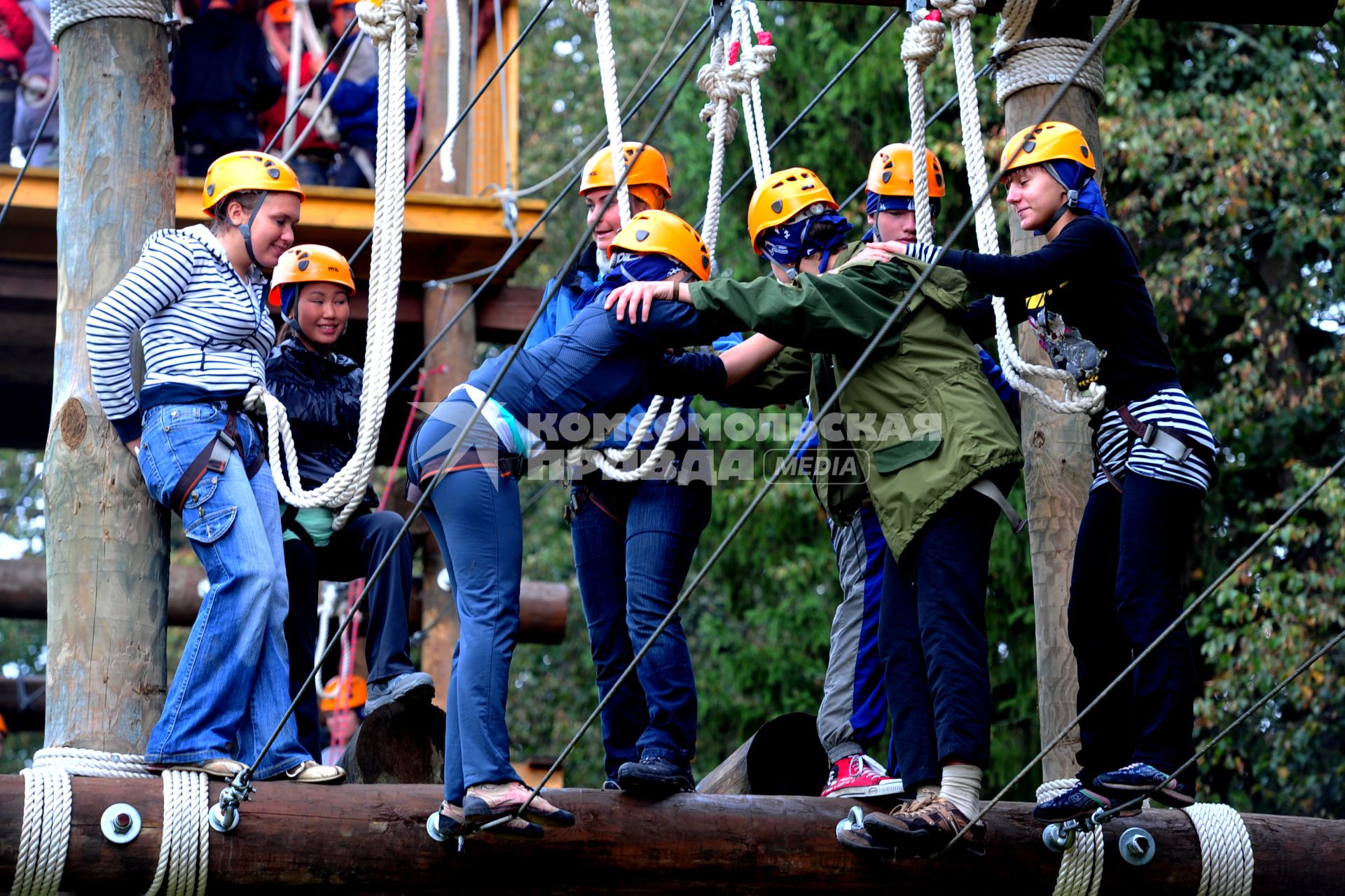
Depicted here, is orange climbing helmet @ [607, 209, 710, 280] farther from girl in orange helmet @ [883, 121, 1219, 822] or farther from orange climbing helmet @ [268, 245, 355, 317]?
orange climbing helmet @ [268, 245, 355, 317]

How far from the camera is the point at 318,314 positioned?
16.5 feet

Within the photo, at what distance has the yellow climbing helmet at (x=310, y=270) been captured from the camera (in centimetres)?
503

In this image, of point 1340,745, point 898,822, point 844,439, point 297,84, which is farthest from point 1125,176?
point 898,822

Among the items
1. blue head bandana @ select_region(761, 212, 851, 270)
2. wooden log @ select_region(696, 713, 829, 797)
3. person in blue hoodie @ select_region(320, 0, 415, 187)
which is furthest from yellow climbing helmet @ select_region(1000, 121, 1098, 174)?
person in blue hoodie @ select_region(320, 0, 415, 187)

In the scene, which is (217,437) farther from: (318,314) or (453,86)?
(453,86)

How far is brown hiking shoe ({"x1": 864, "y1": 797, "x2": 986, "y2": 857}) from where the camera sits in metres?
3.64

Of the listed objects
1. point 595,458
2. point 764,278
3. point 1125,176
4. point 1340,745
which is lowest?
point 1340,745

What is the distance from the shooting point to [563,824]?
3.70 m

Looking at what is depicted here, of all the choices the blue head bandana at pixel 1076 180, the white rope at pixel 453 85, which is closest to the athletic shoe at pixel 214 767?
the blue head bandana at pixel 1076 180

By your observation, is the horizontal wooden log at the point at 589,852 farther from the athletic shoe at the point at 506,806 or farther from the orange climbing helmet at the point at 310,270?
the orange climbing helmet at the point at 310,270

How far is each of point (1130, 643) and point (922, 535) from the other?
0.54 m

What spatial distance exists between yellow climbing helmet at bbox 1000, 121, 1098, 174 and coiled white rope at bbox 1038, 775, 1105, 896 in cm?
148

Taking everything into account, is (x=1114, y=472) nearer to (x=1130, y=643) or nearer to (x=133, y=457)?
(x=1130, y=643)

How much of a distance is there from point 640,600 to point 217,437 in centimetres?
108
